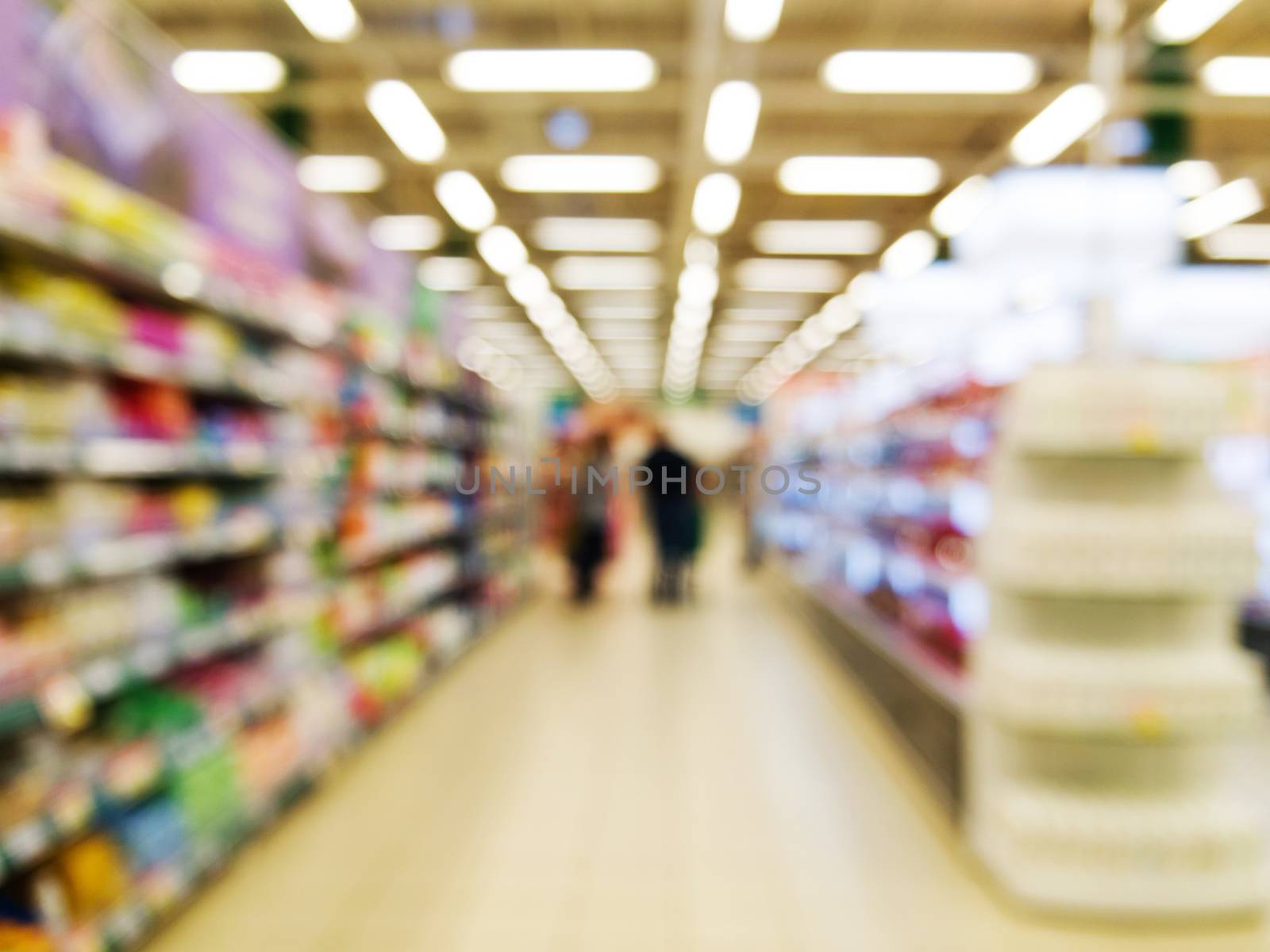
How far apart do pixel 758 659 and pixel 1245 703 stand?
3755 millimetres

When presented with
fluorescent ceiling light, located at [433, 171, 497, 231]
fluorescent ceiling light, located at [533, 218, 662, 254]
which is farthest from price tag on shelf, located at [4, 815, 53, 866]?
fluorescent ceiling light, located at [533, 218, 662, 254]

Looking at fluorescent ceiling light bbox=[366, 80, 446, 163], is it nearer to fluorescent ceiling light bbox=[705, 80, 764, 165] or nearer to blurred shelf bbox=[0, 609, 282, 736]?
fluorescent ceiling light bbox=[705, 80, 764, 165]

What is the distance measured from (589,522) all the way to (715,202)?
3.51 meters

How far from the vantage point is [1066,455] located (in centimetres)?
291

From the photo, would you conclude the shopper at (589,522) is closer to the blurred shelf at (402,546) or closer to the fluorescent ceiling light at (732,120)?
the blurred shelf at (402,546)

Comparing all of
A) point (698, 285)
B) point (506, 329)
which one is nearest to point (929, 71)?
point (698, 285)

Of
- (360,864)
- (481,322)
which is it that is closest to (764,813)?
(360,864)

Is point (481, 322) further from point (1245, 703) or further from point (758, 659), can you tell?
point (1245, 703)

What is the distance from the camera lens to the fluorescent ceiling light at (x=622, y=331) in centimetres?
1542

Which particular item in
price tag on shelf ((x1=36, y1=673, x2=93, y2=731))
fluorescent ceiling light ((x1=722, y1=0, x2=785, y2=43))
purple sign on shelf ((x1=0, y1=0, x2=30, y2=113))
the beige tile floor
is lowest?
the beige tile floor

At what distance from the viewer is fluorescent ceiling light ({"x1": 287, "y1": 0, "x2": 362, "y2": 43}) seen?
15.8ft

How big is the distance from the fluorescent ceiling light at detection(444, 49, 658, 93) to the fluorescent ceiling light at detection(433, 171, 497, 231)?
7.64 feet

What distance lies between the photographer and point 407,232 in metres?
10.1

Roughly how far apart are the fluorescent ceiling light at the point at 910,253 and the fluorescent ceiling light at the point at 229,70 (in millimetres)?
6663
